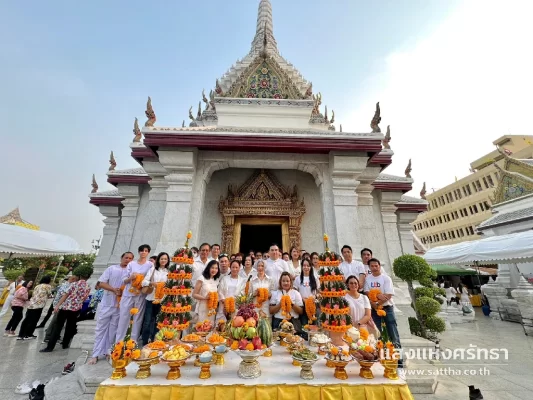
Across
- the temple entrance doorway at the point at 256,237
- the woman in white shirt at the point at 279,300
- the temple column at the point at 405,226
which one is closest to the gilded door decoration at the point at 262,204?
the temple entrance doorway at the point at 256,237

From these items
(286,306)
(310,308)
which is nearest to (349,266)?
(310,308)

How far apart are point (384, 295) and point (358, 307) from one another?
21.6 inches

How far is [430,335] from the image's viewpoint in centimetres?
650

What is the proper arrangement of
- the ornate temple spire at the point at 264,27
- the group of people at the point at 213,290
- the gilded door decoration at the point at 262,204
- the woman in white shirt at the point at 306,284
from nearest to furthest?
the group of people at the point at 213,290 → the woman in white shirt at the point at 306,284 → the gilded door decoration at the point at 262,204 → the ornate temple spire at the point at 264,27

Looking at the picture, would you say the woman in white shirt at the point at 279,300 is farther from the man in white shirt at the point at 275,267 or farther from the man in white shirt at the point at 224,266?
the man in white shirt at the point at 224,266

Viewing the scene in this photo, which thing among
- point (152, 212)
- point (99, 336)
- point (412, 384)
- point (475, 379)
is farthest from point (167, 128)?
point (475, 379)

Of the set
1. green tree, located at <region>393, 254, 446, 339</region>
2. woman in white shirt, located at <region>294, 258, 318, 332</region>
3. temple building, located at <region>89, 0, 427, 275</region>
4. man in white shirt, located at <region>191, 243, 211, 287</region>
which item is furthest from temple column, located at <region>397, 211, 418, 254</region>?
man in white shirt, located at <region>191, 243, 211, 287</region>

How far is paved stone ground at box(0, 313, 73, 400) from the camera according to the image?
4.09m

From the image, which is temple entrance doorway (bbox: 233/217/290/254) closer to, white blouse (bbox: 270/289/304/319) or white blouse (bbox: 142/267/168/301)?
white blouse (bbox: 142/267/168/301)

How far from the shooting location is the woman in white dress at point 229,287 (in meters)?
4.22

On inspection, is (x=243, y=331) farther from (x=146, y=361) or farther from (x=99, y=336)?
(x=99, y=336)

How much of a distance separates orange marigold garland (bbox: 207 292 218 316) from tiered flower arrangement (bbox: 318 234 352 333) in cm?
166

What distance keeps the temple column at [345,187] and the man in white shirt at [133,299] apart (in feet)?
13.0

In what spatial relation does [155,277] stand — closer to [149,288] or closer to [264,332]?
[149,288]
